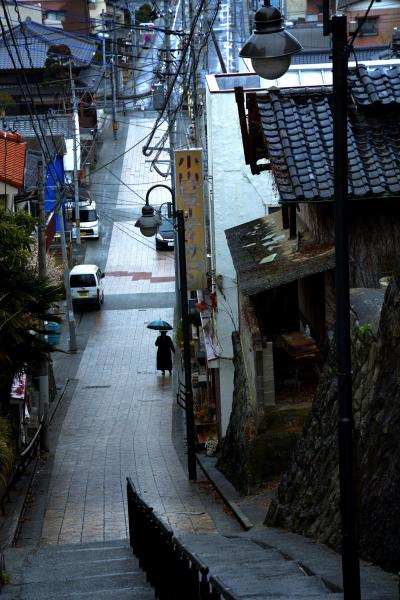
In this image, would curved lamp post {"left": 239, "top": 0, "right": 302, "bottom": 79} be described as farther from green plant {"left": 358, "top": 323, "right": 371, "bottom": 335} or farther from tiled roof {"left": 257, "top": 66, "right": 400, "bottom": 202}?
tiled roof {"left": 257, "top": 66, "right": 400, "bottom": 202}

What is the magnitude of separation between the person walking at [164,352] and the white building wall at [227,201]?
35.8 ft

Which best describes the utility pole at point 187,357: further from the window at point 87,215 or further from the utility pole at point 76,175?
the window at point 87,215

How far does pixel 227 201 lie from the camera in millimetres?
25625

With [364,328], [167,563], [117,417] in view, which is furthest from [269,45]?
[117,417]

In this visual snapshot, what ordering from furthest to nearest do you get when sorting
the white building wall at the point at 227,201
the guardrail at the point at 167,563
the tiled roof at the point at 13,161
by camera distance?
the tiled roof at the point at 13,161
the white building wall at the point at 227,201
the guardrail at the point at 167,563

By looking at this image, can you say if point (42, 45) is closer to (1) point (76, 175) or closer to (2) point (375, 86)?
(1) point (76, 175)

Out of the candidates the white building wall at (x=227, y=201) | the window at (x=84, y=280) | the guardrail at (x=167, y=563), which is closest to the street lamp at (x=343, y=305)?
the guardrail at (x=167, y=563)

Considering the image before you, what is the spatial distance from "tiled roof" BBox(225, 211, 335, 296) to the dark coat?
13.3 metres

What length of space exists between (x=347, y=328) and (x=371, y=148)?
8.76m

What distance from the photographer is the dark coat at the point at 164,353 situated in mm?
36594

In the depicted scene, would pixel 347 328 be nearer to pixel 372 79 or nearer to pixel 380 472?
pixel 380 472

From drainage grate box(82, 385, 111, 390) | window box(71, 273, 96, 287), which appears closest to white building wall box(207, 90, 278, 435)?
drainage grate box(82, 385, 111, 390)

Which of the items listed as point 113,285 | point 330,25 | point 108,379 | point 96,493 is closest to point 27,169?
point 113,285

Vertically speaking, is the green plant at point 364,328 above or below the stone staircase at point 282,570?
above
